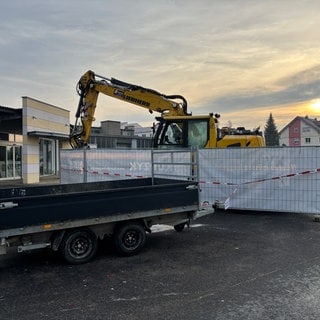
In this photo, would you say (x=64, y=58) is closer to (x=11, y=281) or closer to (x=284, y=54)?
(x=284, y=54)

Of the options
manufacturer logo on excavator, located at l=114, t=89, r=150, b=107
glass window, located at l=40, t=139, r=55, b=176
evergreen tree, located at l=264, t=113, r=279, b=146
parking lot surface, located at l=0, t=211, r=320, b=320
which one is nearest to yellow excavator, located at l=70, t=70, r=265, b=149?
manufacturer logo on excavator, located at l=114, t=89, r=150, b=107

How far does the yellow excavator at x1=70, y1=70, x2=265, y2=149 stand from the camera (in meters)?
12.3

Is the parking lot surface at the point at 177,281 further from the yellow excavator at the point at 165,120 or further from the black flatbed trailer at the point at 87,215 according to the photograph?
the yellow excavator at the point at 165,120

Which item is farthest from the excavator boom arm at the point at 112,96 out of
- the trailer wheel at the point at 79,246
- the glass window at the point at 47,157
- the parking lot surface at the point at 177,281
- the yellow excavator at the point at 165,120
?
the glass window at the point at 47,157

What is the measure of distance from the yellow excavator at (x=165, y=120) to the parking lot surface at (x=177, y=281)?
192 inches

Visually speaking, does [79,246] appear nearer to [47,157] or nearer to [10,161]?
[10,161]

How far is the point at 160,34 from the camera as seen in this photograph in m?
13.3

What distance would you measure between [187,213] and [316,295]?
10.0 ft

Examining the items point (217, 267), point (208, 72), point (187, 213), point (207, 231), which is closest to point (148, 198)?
point (187, 213)

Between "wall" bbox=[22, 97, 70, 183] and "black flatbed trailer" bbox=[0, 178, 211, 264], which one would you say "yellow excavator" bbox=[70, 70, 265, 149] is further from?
"wall" bbox=[22, 97, 70, 183]

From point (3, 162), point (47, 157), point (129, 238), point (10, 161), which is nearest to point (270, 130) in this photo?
point (47, 157)

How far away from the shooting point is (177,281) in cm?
532

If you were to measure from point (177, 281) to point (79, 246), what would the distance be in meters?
1.86

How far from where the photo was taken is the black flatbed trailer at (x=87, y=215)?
5.54 metres
